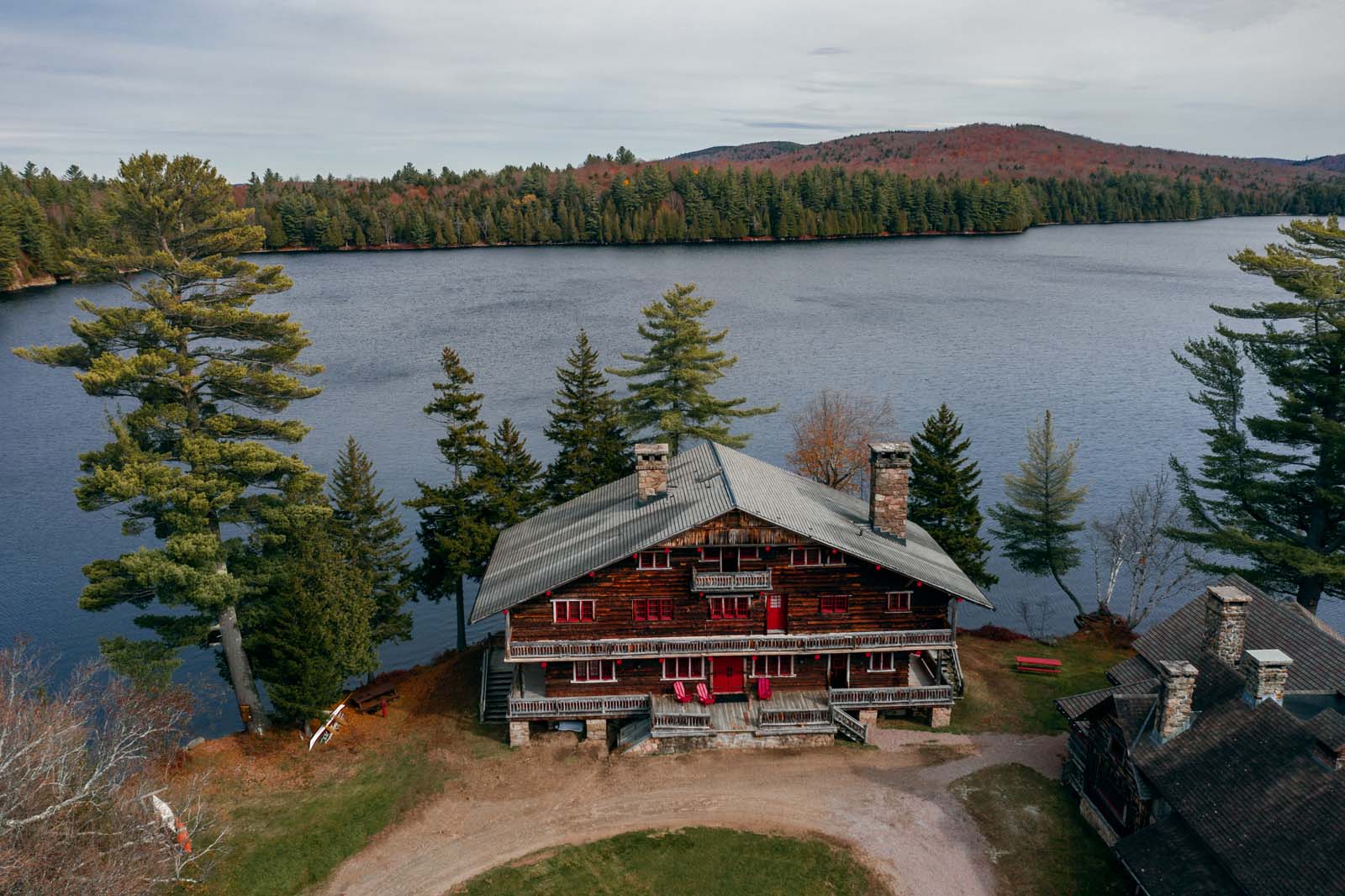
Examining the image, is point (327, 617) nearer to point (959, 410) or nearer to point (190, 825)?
point (190, 825)

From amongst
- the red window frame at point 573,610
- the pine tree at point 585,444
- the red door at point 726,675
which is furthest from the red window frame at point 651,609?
the pine tree at point 585,444

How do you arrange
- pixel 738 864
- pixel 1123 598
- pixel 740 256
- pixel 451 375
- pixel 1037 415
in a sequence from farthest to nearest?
pixel 740 256, pixel 1037 415, pixel 1123 598, pixel 451 375, pixel 738 864

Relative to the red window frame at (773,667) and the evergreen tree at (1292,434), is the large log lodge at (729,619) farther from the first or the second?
the evergreen tree at (1292,434)

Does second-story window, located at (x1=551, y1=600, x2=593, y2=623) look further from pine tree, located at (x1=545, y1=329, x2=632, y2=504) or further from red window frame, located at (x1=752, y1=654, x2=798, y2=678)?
pine tree, located at (x1=545, y1=329, x2=632, y2=504)

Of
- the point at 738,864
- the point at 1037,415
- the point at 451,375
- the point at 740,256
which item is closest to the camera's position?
the point at 738,864

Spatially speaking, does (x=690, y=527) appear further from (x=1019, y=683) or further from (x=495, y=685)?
(x=1019, y=683)

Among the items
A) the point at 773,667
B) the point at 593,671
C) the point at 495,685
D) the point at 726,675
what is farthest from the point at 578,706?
the point at 773,667

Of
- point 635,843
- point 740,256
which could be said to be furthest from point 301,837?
point 740,256
